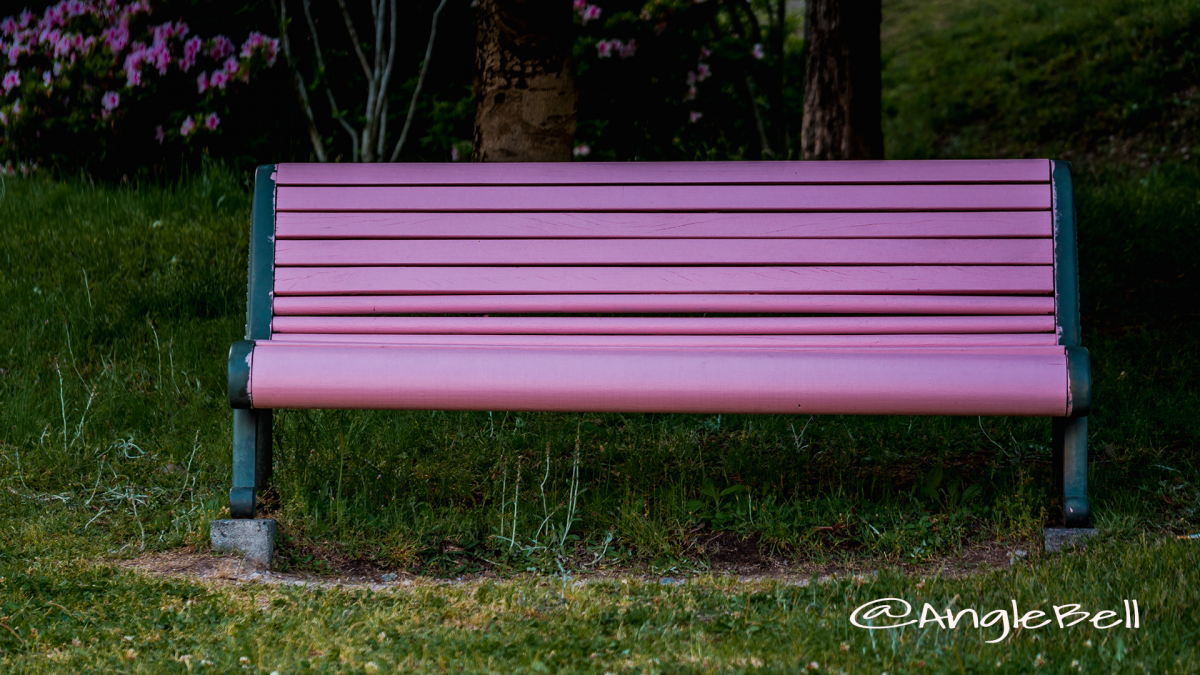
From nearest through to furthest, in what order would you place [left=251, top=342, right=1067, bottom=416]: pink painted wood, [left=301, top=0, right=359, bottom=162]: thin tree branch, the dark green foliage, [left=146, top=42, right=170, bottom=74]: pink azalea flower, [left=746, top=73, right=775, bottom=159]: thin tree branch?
[left=251, top=342, right=1067, bottom=416]: pink painted wood → [left=146, top=42, right=170, bottom=74]: pink azalea flower → [left=301, top=0, right=359, bottom=162]: thin tree branch → [left=746, top=73, right=775, bottom=159]: thin tree branch → the dark green foliage

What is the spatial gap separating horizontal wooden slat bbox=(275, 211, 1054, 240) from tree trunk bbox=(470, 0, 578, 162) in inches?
31.9

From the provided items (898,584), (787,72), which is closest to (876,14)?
(787,72)

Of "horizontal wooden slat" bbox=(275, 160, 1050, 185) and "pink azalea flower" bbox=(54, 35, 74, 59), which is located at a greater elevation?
"pink azalea flower" bbox=(54, 35, 74, 59)

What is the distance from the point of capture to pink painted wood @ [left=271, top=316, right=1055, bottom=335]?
2971 millimetres

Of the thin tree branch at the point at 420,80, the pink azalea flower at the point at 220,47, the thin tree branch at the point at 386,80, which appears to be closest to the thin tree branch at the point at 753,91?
Answer: the thin tree branch at the point at 420,80

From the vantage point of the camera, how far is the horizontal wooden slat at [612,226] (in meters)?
3.02

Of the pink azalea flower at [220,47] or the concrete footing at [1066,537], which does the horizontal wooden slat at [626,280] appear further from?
the pink azalea flower at [220,47]

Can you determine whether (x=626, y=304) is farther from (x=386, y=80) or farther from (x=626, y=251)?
(x=386, y=80)

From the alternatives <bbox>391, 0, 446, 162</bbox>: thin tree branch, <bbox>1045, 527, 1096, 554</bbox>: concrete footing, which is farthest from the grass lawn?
<bbox>391, 0, 446, 162</bbox>: thin tree branch

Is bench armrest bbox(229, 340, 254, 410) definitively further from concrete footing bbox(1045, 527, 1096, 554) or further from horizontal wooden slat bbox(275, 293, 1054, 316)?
concrete footing bbox(1045, 527, 1096, 554)

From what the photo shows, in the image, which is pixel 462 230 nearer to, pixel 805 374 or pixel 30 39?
pixel 805 374

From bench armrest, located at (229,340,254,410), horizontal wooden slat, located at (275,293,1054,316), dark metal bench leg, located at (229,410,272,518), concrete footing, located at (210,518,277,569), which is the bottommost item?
concrete footing, located at (210,518,277,569)

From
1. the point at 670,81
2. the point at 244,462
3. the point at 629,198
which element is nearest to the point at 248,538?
the point at 244,462

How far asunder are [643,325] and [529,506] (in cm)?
59
